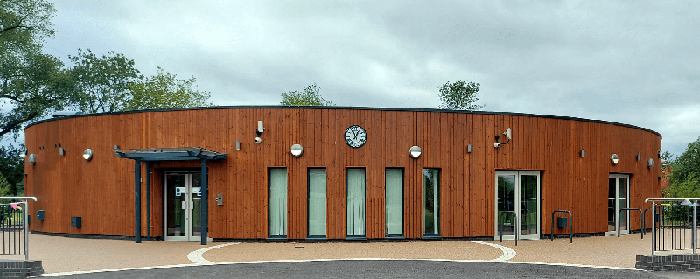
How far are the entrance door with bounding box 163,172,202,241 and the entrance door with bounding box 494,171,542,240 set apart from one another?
711 centimetres

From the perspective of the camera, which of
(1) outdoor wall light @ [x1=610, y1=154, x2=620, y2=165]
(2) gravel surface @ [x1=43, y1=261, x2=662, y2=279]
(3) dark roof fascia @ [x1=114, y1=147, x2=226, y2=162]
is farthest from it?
(1) outdoor wall light @ [x1=610, y1=154, x2=620, y2=165]

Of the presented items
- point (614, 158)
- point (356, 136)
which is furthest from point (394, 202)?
→ point (614, 158)

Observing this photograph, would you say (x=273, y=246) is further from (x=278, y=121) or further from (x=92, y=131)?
(x=92, y=131)

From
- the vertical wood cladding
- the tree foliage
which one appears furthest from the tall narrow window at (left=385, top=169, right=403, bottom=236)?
the tree foliage

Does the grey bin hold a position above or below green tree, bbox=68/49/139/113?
below

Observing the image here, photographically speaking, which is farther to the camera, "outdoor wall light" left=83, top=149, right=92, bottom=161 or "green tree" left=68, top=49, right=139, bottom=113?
"green tree" left=68, top=49, right=139, bottom=113

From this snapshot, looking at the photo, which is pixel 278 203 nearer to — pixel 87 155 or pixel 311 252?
pixel 311 252

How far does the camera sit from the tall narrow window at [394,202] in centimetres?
1326

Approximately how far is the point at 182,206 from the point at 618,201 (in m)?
11.6

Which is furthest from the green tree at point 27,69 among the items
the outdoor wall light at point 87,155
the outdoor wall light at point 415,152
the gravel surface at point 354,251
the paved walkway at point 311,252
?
the outdoor wall light at point 415,152

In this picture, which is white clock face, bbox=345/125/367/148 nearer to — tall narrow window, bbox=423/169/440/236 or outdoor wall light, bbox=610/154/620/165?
tall narrow window, bbox=423/169/440/236

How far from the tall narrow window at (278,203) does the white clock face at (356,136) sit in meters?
1.65

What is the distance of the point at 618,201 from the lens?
51.9 ft

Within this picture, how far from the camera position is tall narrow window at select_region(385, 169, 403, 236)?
43.5 ft
